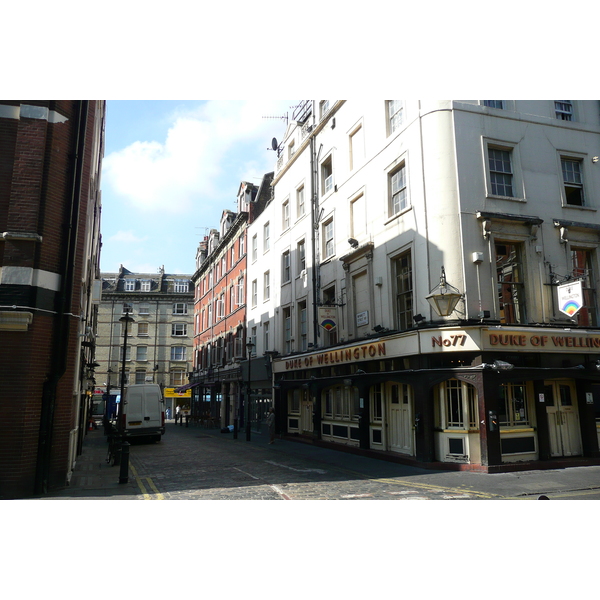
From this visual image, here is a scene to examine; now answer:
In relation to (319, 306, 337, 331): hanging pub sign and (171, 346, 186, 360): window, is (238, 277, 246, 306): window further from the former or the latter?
(171, 346, 186, 360): window

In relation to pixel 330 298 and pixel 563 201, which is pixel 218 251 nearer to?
pixel 330 298

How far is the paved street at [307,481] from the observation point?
10.8 m

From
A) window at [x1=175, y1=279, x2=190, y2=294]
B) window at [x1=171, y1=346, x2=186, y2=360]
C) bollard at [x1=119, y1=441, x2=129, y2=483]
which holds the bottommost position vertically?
bollard at [x1=119, y1=441, x2=129, y2=483]

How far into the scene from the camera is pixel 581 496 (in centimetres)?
1041

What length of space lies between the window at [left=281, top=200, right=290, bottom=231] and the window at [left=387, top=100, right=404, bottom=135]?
1083 centimetres

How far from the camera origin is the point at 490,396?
13602 millimetres

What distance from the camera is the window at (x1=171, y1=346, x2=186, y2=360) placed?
6038 centimetres

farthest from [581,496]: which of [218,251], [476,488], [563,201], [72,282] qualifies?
[218,251]

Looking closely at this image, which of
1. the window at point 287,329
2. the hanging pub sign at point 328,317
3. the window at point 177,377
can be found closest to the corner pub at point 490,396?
the hanging pub sign at point 328,317

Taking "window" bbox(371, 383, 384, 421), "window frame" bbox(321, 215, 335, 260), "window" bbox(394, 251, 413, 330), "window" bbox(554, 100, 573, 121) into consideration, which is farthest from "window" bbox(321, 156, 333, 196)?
"window" bbox(371, 383, 384, 421)

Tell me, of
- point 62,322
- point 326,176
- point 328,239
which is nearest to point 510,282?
point 328,239

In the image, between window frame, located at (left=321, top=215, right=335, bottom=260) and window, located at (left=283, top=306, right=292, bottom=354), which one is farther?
window, located at (left=283, top=306, right=292, bottom=354)

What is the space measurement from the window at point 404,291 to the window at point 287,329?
10480 millimetres

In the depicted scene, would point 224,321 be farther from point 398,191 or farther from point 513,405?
point 513,405
